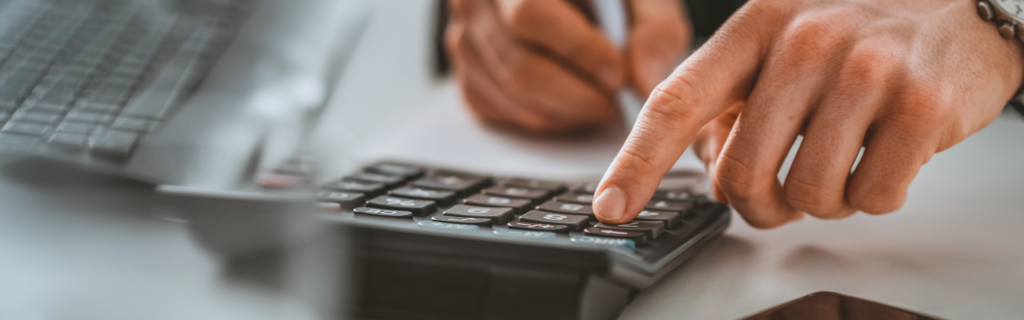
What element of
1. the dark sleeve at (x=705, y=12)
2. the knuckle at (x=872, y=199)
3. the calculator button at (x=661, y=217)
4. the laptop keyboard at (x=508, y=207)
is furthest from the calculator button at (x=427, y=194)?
the dark sleeve at (x=705, y=12)

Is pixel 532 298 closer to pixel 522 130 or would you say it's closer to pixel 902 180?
pixel 902 180

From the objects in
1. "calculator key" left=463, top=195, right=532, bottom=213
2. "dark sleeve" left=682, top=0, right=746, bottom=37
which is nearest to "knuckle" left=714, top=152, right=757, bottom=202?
"calculator key" left=463, top=195, right=532, bottom=213

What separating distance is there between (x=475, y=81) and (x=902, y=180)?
0.48 metres

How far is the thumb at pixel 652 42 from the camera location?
2.01 ft

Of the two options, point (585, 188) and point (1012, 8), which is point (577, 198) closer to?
point (585, 188)

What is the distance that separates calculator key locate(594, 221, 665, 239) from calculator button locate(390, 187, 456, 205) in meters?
0.09

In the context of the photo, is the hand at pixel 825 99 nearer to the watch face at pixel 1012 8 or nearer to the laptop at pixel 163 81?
the watch face at pixel 1012 8

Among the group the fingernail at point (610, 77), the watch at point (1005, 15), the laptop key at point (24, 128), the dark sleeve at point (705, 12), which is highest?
the dark sleeve at point (705, 12)

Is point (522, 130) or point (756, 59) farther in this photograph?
point (522, 130)

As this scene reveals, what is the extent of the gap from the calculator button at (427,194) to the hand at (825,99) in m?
0.08

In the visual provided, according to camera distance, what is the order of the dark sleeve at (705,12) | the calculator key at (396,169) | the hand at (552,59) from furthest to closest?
the dark sleeve at (705,12)
the hand at (552,59)
the calculator key at (396,169)

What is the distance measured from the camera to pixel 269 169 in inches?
6.8

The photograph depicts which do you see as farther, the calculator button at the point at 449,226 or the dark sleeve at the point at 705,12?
the dark sleeve at the point at 705,12

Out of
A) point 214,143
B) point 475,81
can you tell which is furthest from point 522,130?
point 214,143
